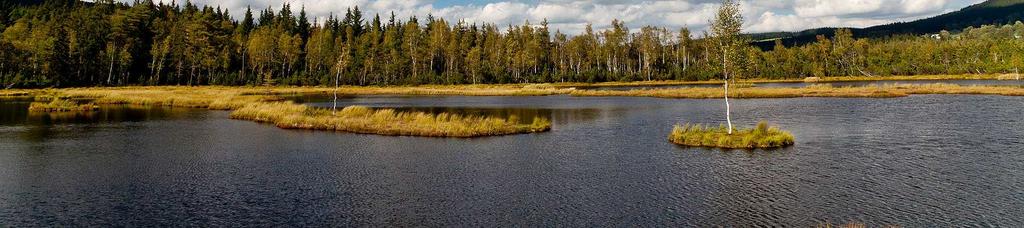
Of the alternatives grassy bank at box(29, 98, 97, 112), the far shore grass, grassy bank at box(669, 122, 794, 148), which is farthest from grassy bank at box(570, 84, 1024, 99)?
grassy bank at box(29, 98, 97, 112)

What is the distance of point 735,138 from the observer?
4262cm

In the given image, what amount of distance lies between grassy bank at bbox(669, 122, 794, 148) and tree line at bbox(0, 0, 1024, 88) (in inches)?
3674

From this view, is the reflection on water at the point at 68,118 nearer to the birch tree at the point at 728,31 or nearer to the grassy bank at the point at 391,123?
the grassy bank at the point at 391,123

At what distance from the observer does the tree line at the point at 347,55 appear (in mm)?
136250

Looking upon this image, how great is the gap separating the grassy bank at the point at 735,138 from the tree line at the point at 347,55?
9332 cm

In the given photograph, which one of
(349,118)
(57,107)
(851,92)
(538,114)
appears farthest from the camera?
(851,92)

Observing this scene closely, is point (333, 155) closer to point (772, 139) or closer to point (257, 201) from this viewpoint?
point (257, 201)

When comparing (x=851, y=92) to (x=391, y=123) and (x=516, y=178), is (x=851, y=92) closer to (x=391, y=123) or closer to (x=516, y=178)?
(x=391, y=123)

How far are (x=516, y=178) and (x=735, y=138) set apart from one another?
1802cm

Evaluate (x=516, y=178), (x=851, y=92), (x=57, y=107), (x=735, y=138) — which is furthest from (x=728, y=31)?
(x=57, y=107)

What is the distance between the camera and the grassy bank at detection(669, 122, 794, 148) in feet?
136

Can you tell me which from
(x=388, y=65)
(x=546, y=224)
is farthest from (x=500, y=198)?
(x=388, y=65)

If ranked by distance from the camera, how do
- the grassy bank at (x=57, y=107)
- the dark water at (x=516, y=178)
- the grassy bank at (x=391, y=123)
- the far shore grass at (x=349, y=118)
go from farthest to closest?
the grassy bank at (x=57, y=107) → the far shore grass at (x=349, y=118) → the grassy bank at (x=391, y=123) → the dark water at (x=516, y=178)

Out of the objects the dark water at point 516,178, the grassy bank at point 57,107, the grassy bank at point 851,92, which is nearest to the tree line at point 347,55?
the grassy bank at point 851,92
